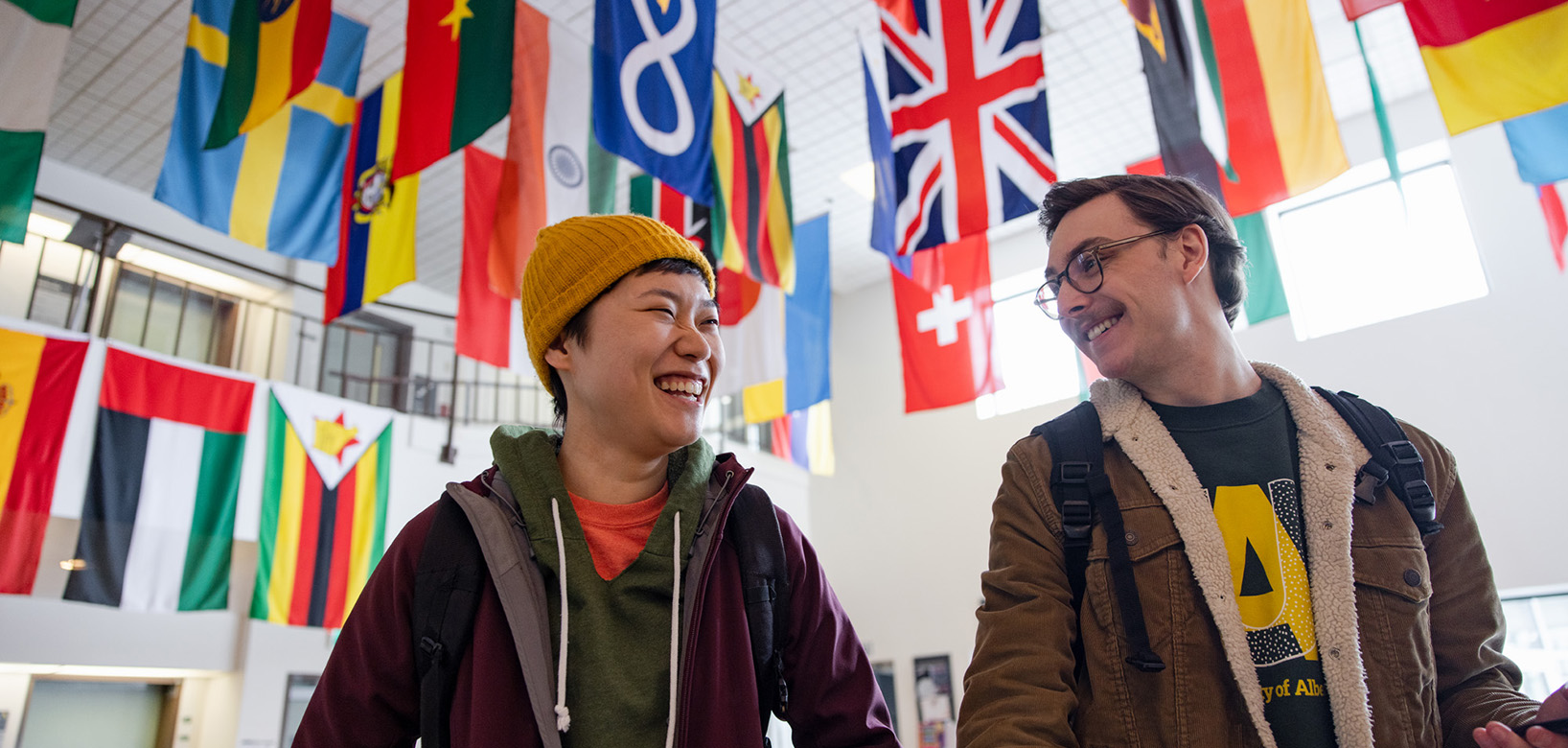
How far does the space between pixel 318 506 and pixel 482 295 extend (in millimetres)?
2840

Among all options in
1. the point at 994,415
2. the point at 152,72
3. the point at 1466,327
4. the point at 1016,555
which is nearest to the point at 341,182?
the point at 152,72

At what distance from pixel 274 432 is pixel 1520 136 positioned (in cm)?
734

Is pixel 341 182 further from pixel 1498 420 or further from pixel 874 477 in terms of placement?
pixel 1498 420

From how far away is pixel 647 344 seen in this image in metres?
1.52

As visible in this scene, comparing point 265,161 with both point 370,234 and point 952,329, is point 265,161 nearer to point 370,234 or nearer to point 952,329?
point 370,234

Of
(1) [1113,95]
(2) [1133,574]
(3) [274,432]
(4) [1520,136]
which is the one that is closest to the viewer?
(2) [1133,574]

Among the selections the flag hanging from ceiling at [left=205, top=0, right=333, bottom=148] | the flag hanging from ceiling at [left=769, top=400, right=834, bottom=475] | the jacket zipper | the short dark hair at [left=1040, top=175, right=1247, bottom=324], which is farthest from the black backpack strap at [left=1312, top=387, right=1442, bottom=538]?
the flag hanging from ceiling at [left=769, top=400, right=834, bottom=475]

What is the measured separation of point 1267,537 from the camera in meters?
1.37

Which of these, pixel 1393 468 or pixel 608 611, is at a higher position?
pixel 1393 468

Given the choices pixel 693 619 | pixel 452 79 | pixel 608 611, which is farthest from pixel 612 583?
pixel 452 79

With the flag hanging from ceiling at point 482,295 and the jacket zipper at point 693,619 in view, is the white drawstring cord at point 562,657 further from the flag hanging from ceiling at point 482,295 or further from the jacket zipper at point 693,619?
the flag hanging from ceiling at point 482,295

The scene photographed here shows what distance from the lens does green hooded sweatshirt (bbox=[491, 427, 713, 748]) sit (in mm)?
1326

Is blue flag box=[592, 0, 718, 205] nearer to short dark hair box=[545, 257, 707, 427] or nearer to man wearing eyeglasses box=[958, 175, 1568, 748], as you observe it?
short dark hair box=[545, 257, 707, 427]

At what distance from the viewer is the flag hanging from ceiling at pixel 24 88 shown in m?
3.28
